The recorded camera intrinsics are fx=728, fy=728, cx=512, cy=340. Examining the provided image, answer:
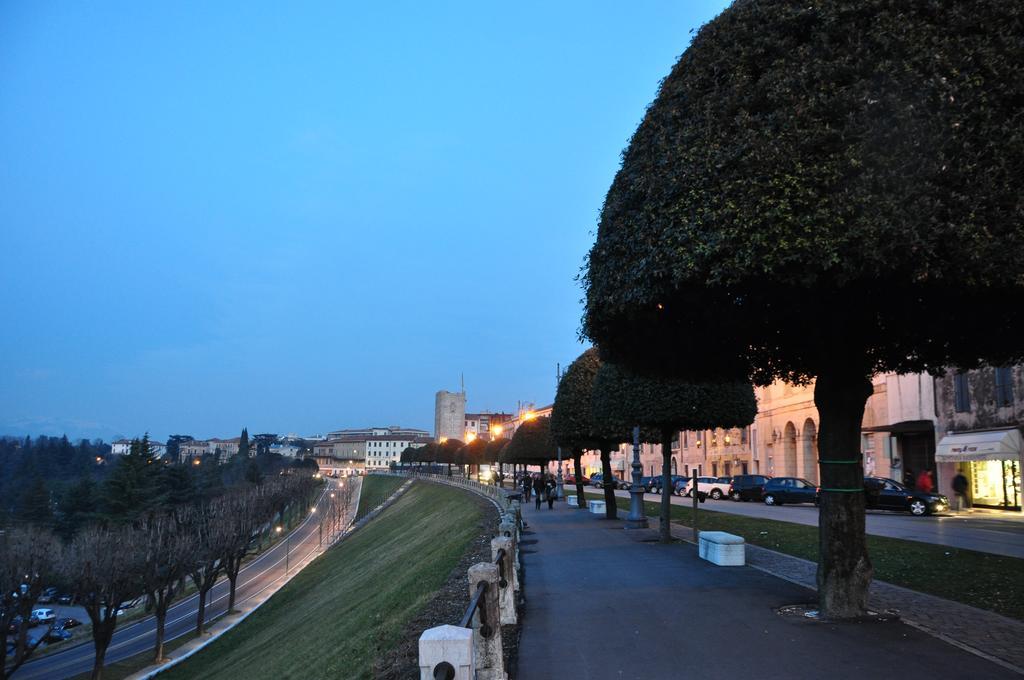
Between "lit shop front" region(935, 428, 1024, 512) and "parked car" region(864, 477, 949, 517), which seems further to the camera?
"parked car" region(864, 477, 949, 517)

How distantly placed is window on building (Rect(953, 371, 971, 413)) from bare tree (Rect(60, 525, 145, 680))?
3865 cm

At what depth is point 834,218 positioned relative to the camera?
270 inches

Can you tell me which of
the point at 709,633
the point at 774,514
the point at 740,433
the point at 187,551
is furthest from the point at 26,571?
the point at 740,433

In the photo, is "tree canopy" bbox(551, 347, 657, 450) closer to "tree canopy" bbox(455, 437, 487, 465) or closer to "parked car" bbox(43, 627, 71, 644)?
"parked car" bbox(43, 627, 71, 644)

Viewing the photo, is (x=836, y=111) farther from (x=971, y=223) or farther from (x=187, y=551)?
(x=187, y=551)

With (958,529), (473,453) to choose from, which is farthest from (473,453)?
(958,529)

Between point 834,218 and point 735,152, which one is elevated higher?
point 735,152

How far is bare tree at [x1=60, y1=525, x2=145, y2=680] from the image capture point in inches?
1293

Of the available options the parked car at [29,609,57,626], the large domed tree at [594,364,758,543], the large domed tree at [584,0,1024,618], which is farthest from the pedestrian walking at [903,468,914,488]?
the parked car at [29,609,57,626]

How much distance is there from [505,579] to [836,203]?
5507 millimetres

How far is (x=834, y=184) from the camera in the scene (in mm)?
6977

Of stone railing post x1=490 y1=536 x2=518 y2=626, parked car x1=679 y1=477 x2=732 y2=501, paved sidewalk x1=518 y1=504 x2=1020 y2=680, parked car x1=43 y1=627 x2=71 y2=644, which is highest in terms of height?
stone railing post x1=490 y1=536 x2=518 y2=626

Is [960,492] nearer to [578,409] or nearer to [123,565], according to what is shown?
[578,409]

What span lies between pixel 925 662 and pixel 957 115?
5087mm
